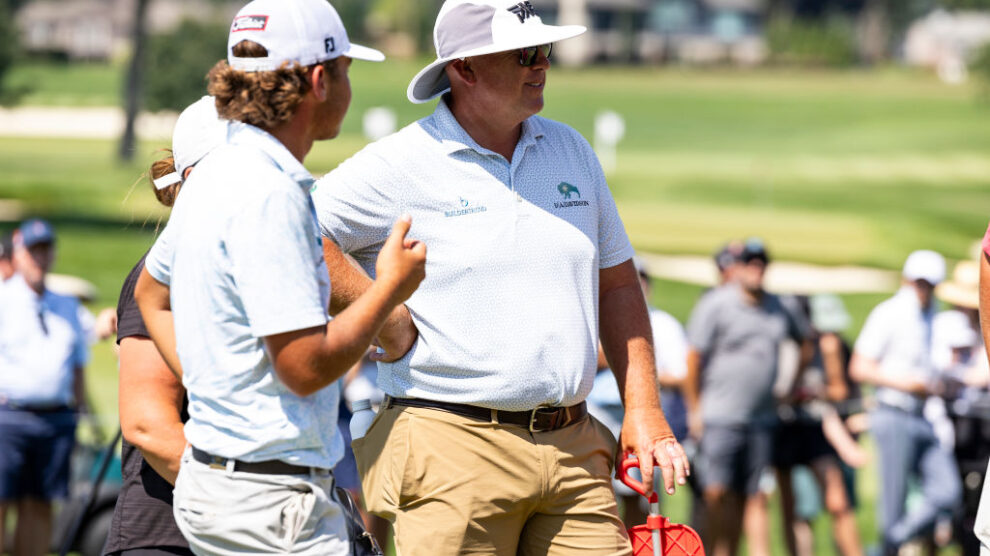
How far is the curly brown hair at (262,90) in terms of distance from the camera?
2586 millimetres

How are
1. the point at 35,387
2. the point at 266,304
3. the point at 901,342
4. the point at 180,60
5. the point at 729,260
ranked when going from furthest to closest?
the point at 180,60, the point at 729,260, the point at 901,342, the point at 35,387, the point at 266,304

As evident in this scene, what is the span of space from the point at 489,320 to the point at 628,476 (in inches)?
23.2

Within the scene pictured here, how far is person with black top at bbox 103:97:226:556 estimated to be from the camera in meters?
3.01

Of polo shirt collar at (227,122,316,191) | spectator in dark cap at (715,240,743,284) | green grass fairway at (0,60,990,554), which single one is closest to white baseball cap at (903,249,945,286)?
spectator in dark cap at (715,240,743,284)

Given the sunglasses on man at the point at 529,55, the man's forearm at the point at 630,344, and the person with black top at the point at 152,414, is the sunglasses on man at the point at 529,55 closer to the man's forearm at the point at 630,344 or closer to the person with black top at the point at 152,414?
the man's forearm at the point at 630,344

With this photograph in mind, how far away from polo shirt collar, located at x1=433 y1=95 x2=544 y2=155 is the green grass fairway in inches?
28.7

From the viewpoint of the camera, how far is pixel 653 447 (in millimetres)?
3426

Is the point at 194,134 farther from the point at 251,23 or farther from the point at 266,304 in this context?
the point at 266,304

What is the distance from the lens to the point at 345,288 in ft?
10.7

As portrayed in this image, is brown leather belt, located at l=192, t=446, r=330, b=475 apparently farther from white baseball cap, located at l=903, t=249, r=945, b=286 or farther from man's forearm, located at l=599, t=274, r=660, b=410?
white baseball cap, located at l=903, t=249, r=945, b=286

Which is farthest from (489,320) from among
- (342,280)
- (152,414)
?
(152,414)

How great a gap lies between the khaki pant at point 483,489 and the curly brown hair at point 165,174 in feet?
2.44

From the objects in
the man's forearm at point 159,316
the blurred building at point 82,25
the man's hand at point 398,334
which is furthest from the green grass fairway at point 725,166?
the man's hand at point 398,334

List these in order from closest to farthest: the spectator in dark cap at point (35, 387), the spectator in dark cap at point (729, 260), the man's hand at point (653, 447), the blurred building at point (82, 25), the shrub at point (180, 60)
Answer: the man's hand at point (653, 447)
the spectator in dark cap at point (35, 387)
the spectator in dark cap at point (729, 260)
the shrub at point (180, 60)
the blurred building at point (82, 25)
